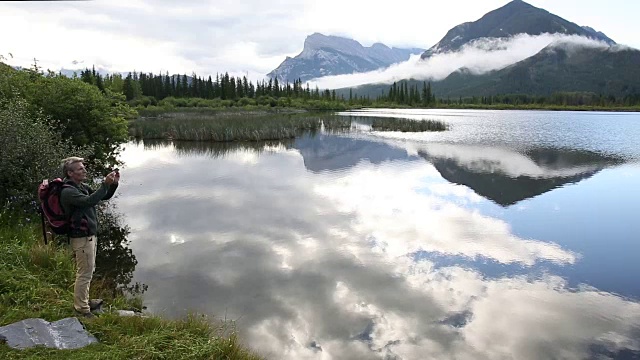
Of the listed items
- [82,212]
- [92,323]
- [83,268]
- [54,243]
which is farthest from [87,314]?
[54,243]

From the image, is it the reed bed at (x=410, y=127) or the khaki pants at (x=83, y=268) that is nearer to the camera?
the khaki pants at (x=83, y=268)

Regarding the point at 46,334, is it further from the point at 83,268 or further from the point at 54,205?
the point at 54,205

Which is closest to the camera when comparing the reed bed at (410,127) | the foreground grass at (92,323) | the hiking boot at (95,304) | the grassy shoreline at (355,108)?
the foreground grass at (92,323)

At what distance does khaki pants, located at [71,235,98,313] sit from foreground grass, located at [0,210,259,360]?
233 millimetres

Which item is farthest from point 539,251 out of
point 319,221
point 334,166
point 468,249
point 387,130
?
point 387,130

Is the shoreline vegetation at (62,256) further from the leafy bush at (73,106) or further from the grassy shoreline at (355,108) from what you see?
the grassy shoreline at (355,108)

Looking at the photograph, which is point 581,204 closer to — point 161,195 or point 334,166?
point 334,166

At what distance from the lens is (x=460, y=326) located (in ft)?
31.9

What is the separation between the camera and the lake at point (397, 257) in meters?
9.38

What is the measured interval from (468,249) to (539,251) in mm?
2207

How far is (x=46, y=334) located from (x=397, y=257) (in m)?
9.60

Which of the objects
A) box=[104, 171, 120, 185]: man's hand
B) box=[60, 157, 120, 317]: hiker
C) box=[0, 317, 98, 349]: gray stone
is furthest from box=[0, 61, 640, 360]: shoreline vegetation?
box=[104, 171, 120, 185]: man's hand

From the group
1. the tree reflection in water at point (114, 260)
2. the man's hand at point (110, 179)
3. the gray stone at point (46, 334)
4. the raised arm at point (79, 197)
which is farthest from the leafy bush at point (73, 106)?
the gray stone at point (46, 334)

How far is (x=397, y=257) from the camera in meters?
13.9
